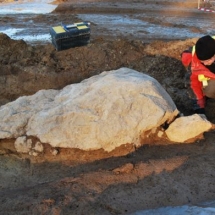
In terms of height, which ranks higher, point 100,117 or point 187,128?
point 100,117

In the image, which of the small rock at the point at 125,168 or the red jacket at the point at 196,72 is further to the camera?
the red jacket at the point at 196,72

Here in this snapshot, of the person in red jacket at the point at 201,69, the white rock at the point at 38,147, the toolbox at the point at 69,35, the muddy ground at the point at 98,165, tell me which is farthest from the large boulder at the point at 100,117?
the toolbox at the point at 69,35

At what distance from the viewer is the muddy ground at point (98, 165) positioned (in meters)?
3.44

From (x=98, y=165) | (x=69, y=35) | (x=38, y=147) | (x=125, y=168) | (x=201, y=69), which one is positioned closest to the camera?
(x=125, y=168)

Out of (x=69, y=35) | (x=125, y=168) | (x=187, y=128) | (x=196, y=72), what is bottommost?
(x=125, y=168)

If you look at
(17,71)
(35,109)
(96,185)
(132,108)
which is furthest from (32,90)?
(96,185)

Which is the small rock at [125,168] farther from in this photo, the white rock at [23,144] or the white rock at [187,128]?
the white rock at [23,144]

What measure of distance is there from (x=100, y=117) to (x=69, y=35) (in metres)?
2.74

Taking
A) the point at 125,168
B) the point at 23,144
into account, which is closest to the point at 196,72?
the point at 125,168

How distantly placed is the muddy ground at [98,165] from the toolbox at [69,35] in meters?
0.16

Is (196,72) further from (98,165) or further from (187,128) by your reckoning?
(98,165)

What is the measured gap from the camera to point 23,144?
14.2 feet

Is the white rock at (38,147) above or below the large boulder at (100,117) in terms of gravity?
below

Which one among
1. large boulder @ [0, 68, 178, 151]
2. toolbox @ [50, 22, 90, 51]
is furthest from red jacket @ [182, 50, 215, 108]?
toolbox @ [50, 22, 90, 51]
